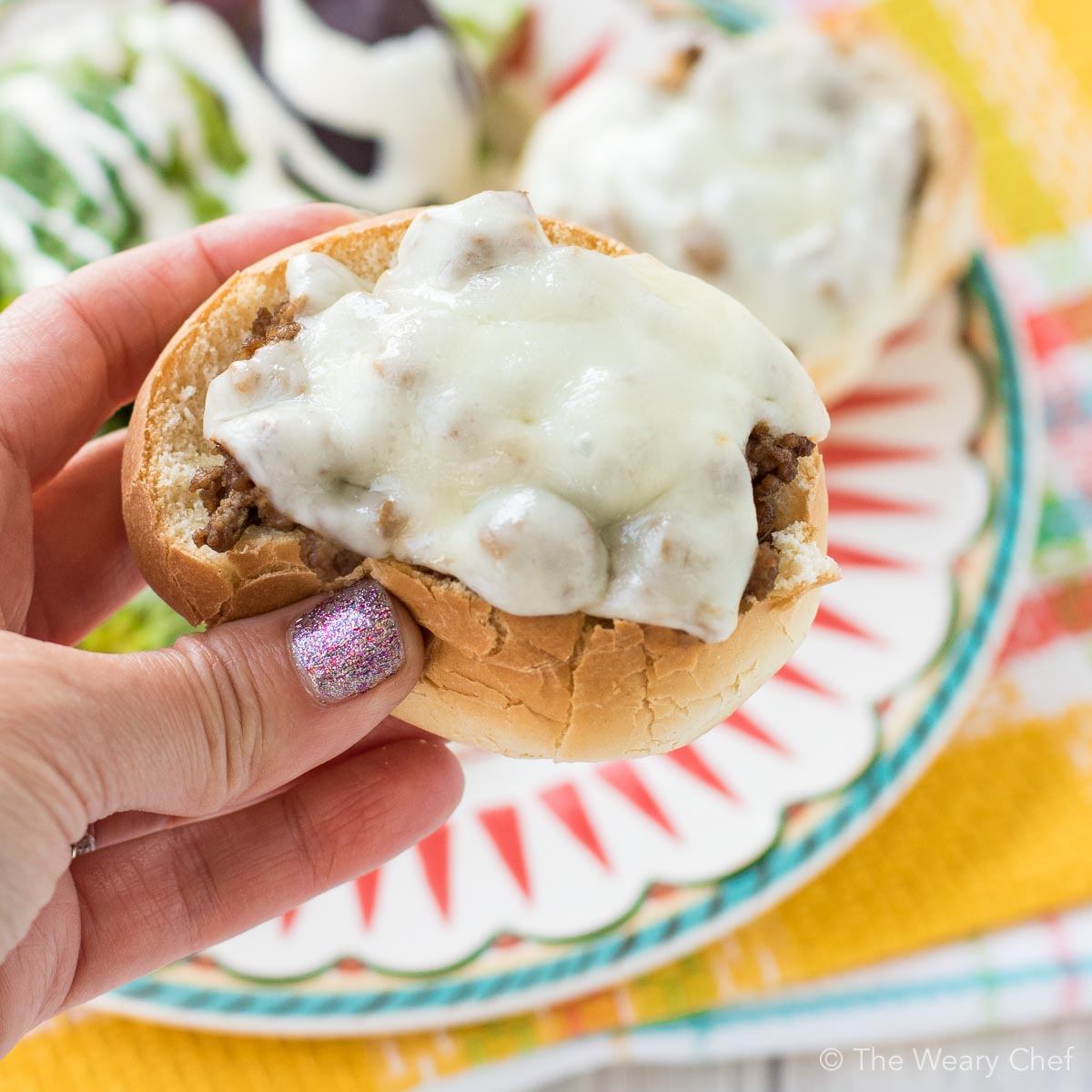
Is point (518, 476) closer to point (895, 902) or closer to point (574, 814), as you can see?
point (574, 814)

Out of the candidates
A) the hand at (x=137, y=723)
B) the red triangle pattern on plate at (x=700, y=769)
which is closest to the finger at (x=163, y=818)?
the hand at (x=137, y=723)

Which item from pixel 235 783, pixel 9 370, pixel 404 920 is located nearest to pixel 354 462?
pixel 235 783

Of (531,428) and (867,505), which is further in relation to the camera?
(867,505)

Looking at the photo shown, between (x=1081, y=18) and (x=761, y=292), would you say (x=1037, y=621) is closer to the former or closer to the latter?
(x=761, y=292)

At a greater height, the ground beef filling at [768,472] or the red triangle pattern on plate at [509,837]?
the ground beef filling at [768,472]

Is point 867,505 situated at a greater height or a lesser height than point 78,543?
lesser

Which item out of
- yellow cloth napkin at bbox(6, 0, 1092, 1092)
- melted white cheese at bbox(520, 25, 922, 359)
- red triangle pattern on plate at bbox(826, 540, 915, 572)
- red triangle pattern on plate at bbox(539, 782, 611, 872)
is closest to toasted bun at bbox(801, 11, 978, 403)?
melted white cheese at bbox(520, 25, 922, 359)

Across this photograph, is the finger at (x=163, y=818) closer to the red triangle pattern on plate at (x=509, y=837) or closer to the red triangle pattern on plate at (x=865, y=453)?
the red triangle pattern on plate at (x=509, y=837)

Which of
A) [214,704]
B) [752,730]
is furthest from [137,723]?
[752,730]
